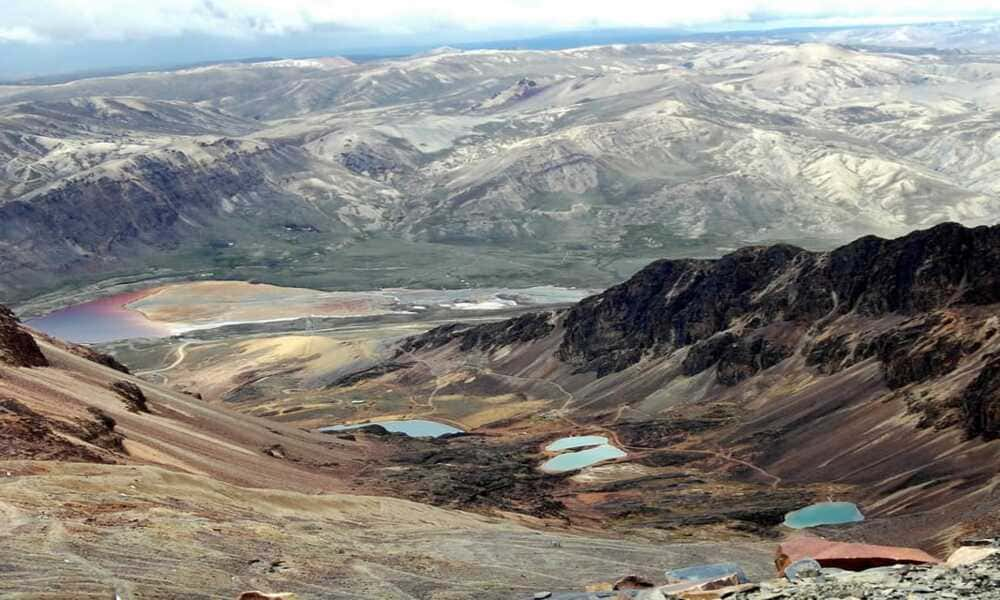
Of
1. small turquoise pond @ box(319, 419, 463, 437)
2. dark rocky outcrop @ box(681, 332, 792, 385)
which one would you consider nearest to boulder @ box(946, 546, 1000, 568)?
dark rocky outcrop @ box(681, 332, 792, 385)

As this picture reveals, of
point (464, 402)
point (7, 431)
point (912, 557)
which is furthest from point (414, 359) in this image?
point (912, 557)

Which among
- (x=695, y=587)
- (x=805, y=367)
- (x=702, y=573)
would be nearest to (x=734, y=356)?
(x=805, y=367)

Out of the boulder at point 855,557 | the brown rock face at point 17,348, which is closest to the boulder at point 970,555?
the boulder at point 855,557

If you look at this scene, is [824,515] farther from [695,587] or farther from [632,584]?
[695,587]

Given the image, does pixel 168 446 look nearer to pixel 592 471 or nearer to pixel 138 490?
pixel 138 490

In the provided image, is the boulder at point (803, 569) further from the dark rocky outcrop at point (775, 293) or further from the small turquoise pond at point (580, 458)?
the small turquoise pond at point (580, 458)

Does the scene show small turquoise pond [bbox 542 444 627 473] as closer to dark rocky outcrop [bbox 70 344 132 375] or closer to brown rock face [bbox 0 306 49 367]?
dark rocky outcrop [bbox 70 344 132 375]
